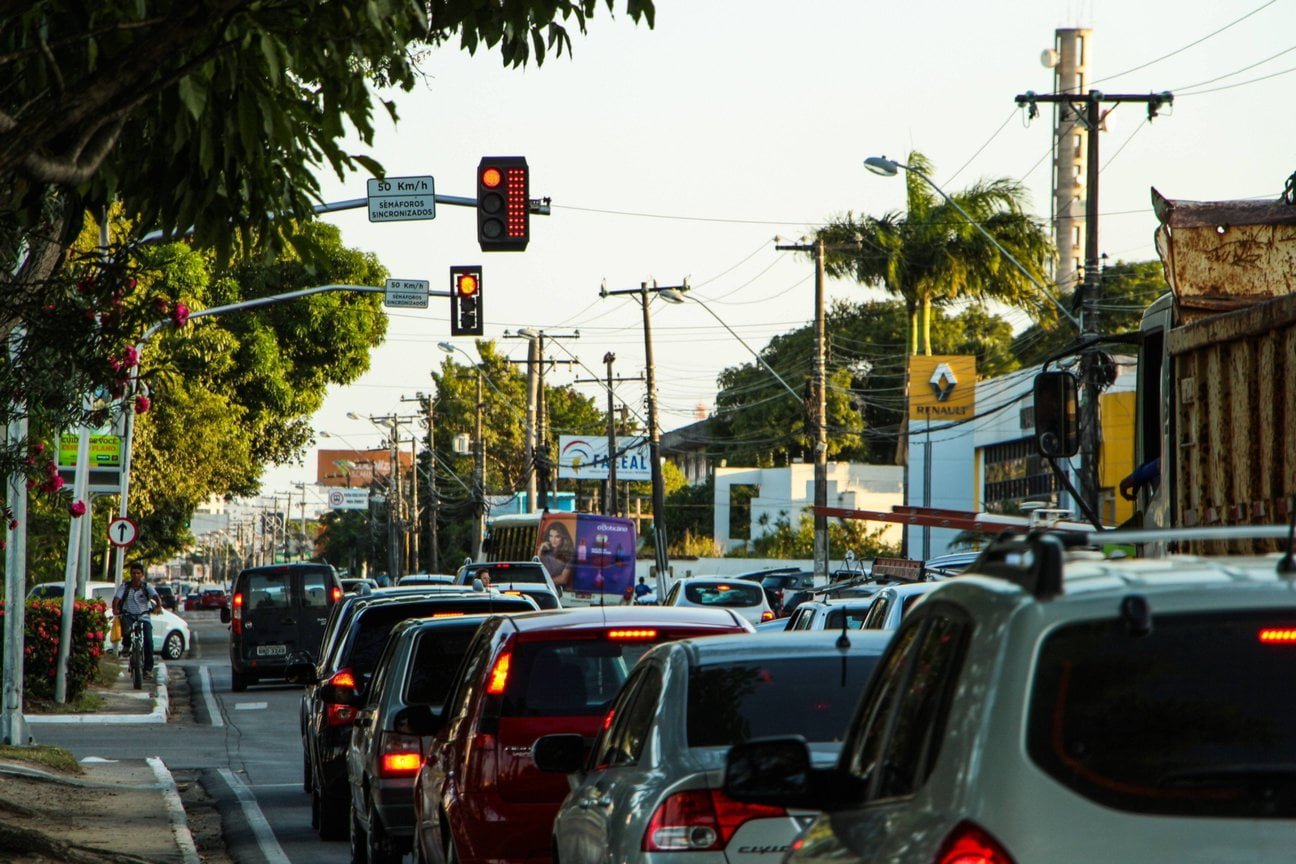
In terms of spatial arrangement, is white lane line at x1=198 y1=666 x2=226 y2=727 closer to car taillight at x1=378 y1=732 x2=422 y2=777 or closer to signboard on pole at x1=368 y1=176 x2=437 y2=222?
signboard on pole at x1=368 y1=176 x2=437 y2=222

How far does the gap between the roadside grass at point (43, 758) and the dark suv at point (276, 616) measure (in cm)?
1392

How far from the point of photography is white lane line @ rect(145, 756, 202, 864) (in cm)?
1292

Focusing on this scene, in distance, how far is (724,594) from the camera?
34844 millimetres

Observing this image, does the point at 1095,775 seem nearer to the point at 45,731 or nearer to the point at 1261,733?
the point at 1261,733

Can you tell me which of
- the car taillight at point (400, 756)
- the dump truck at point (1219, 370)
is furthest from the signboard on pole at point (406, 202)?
the dump truck at point (1219, 370)

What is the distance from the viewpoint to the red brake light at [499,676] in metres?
8.71

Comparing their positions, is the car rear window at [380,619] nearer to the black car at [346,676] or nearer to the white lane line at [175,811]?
the black car at [346,676]

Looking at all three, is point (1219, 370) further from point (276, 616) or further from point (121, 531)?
point (276, 616)

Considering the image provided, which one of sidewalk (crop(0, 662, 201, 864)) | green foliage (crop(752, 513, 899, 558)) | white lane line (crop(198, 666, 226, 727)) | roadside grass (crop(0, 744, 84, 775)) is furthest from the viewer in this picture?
green foliage (crop(752, 513, 899, 558))

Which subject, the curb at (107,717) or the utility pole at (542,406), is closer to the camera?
the curb at (107,717)

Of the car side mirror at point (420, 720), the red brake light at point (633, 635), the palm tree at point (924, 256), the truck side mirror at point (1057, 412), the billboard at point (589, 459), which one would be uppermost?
the palm tree at point (924, 256)

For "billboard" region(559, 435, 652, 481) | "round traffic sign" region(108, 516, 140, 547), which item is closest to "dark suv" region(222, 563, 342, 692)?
"round traffic sign" region(108, 516, 140, 547)

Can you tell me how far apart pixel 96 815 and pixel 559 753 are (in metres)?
8.36

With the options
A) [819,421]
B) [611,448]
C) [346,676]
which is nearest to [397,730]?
[346,676]
